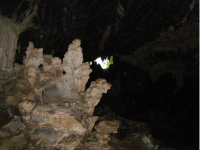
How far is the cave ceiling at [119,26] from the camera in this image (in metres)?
5.82

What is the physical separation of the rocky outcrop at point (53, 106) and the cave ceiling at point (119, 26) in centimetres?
166

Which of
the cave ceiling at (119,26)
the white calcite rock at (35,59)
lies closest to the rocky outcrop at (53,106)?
the white calcite rock at (35,59)

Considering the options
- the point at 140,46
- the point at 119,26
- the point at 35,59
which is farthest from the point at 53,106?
the point at 140,46

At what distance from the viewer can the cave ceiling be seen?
5.82 metres

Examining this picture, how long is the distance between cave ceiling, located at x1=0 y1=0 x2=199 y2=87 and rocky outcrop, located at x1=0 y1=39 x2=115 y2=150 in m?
1.66

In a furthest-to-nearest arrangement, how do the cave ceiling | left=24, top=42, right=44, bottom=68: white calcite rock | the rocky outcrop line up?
the cave ceiling → left=24, top=42, right=44, bottom=68: white calcite rock → the rocky outcrop

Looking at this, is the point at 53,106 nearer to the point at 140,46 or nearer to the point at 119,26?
the point at 119,26

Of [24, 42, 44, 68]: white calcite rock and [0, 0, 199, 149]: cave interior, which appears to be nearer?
[24, 42, 44, 68]: white calcite rock

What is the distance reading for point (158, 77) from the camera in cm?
1275

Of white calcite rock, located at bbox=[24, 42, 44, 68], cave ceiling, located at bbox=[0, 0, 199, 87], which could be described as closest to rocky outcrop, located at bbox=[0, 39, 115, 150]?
white calcite rock, located at bbox=[24, 42, 44, 68]

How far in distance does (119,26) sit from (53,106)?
5.19 meters

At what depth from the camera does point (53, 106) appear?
4.42 m

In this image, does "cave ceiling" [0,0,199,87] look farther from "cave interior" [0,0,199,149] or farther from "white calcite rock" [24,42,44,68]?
"white calcite rock" [24,42,44,68]

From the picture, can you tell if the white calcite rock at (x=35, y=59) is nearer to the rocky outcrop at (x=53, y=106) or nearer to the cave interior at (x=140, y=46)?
the rocky outcrop at (x=53, y=106)
